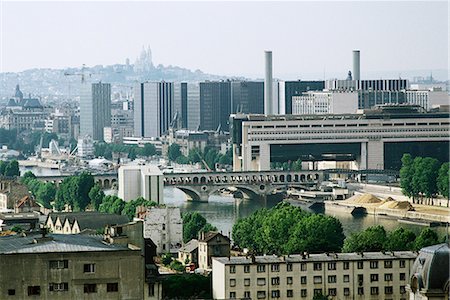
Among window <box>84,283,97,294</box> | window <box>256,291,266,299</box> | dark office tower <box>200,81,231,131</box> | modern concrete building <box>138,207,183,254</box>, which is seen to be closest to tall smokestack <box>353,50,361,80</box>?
dark office tower <box>200,81,231,131</box>

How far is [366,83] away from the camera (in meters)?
67.6

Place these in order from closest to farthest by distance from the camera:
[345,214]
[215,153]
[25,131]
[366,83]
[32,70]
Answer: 1. [345,214]
2. [215,153]
3. [366,83]
4. [25,131]
5. [32,70]

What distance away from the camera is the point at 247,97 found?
76.6 m

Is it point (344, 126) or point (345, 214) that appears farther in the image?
point (344, 126)

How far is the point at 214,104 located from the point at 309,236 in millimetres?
52829

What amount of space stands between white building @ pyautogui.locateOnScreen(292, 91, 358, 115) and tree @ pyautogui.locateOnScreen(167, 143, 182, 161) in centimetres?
495

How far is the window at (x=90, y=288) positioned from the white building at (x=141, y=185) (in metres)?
23.0

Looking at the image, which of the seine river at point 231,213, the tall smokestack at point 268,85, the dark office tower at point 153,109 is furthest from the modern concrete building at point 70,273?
the dark office tower at point 153,109

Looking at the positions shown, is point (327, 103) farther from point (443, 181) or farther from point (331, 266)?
point (331, 266)

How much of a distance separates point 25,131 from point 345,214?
51.2 meters

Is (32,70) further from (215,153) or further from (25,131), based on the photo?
(215,153)

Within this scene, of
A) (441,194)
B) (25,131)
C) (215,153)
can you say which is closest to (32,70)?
(25,131)

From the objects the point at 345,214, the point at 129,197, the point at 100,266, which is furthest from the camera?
the point at 345,214

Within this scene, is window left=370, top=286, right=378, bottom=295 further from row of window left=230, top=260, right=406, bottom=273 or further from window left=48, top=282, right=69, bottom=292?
window left=48, top=282, right=69, bottom=292
